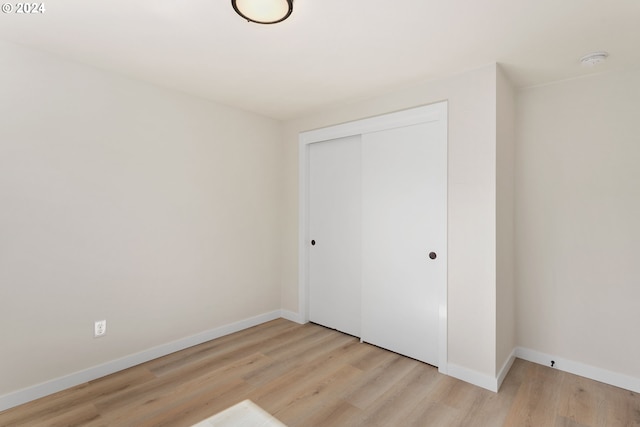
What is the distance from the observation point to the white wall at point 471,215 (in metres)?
2.38

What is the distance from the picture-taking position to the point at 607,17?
179cm

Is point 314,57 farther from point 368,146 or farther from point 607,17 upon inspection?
point 607,17

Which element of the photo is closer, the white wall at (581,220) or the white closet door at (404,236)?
the white wall at (581,220)

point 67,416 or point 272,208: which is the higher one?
point 272,208

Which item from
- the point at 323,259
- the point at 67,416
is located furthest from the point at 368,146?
the point at 67,416

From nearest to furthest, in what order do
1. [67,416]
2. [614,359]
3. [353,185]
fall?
[67,416] < [614,359] < [353,185]

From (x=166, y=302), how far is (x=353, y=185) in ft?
7.08

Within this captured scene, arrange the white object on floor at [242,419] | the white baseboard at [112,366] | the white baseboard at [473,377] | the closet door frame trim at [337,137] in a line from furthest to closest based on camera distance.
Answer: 1. the closet door frame trim at [337,137]
2. the white baseboard at [473,377]
3. the white baseboard at [112,366]
4. the white object on floor at [242,419]

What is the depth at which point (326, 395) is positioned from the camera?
7.52ft

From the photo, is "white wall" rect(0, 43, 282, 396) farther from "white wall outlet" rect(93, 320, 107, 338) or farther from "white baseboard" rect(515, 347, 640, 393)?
"white baseboard" rect(515, 347, 640, 393)

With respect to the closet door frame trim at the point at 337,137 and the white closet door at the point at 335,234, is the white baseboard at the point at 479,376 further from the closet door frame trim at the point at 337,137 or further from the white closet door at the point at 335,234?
the white closet door at the point at 335,234

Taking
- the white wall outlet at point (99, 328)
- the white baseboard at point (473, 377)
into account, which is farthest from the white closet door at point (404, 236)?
the white wall outlet at point (99, 328)

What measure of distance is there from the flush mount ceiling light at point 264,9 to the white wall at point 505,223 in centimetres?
170

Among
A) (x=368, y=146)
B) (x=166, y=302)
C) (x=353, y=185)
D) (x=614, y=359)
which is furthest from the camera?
(x=353, y=185)
